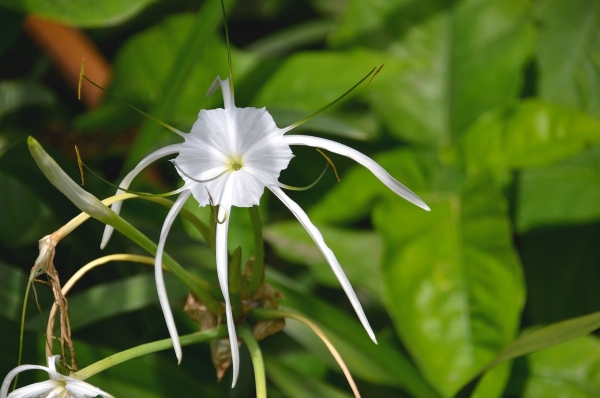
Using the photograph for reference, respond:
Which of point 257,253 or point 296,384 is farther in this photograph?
point 296,384

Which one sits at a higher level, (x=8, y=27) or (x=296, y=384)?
(x=8, y=27)

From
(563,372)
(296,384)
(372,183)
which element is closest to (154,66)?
(372,183)

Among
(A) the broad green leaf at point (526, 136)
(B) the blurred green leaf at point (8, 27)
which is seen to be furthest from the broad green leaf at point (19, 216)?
(A) the broad green leaf at point (526, 136)

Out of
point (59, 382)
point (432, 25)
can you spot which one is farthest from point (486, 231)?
point (59, 382)

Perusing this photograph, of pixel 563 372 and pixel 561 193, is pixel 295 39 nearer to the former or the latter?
pixel 561 193

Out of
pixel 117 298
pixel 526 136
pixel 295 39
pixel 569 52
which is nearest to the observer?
pixel 117 298

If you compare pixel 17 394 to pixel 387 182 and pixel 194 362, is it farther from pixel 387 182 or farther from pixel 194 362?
pixel 194 362

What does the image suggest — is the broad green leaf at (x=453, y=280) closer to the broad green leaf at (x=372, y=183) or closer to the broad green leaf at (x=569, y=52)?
the broad green leaf at (x=372, y=183)
